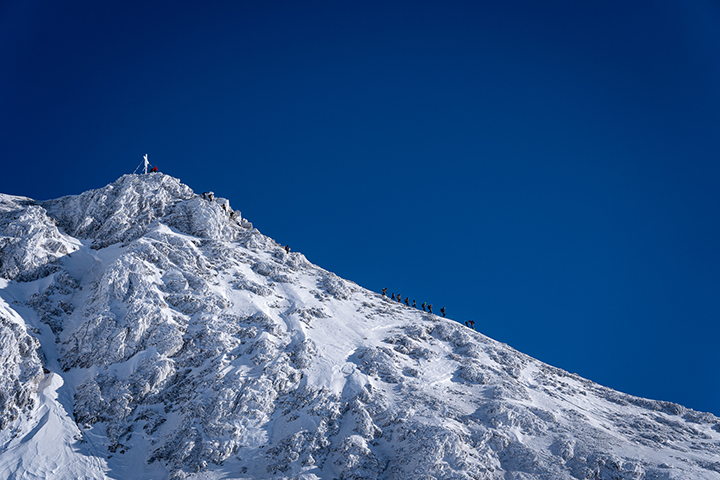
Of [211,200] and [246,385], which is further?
[211,200]

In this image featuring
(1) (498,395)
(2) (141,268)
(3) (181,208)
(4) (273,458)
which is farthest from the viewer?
(3) (181,208)

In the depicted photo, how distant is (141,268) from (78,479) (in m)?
23.0

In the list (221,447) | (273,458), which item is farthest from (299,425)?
(221,447)

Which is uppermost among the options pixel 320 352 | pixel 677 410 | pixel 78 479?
pixel 677 410

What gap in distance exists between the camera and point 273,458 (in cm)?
3478

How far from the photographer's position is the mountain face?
34.7m

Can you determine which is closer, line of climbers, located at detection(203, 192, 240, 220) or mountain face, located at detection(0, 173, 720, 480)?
mountain face, located at detection(0, 173, 720, 480)

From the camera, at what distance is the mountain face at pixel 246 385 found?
34719 mm

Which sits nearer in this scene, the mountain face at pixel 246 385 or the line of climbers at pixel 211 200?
the mountain face at pixel 246 385

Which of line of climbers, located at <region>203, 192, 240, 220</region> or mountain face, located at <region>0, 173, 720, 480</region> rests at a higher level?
line of climbers, located at <region>203, 192, 240, 220</region>

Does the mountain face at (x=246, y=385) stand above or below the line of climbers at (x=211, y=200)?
below

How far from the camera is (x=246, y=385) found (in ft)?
132

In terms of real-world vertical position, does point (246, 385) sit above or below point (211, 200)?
below

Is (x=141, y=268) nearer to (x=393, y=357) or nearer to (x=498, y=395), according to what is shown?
(x=393, y=357)
